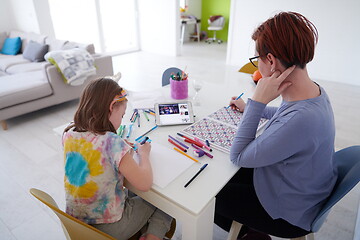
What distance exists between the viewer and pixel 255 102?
964mm

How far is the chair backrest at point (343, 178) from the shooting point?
0.87 metres

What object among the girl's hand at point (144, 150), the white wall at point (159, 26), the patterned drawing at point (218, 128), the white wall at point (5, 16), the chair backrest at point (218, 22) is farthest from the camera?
the chair backrest at point (218, 22)

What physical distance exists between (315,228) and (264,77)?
→ 65 centimetres

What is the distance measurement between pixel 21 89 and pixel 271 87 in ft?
9.45

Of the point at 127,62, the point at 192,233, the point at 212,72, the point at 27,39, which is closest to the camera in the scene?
the point at 192,233

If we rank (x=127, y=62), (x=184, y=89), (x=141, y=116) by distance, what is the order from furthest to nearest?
(x=127, y=62) → (x=184, y=89) → (x=141, y=116)

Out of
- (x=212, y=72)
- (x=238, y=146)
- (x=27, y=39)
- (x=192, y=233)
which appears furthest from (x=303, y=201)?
(x=27, y=39)

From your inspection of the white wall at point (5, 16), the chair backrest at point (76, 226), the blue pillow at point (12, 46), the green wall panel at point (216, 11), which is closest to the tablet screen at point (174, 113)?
the chair backrest at point (76, 226)

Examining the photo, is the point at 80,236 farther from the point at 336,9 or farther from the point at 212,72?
the point at 336,9

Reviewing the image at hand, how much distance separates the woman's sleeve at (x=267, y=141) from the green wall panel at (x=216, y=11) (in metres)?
7.68

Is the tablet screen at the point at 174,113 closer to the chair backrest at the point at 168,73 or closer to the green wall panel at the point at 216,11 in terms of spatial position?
the chair backrest at the point at 168,73

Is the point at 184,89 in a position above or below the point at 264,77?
below

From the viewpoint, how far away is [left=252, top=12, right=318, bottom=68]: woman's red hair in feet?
2.75

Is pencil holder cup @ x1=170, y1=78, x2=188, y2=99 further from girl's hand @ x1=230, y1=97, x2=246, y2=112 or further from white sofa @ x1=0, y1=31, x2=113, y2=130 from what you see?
white sofa @ x1=0, y1=31, x2=113, y2=130
